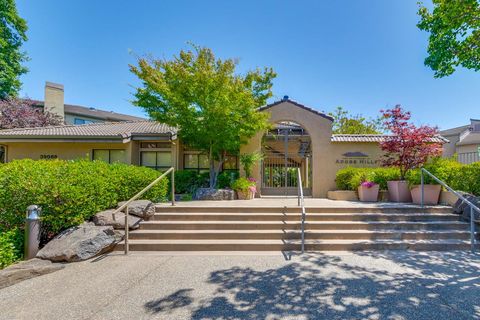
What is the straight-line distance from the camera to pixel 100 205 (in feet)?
18.1

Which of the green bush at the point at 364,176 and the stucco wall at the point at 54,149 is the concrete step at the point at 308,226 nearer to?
the green bush at the point at 364,176

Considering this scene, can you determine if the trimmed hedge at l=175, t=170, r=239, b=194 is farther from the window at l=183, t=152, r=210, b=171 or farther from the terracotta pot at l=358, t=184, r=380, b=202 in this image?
the terracotta pot at l=358, t=184, r=380, b=202

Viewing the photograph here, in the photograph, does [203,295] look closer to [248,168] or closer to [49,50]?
[248,168]

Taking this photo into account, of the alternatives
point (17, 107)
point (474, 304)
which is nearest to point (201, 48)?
point (474, 304)

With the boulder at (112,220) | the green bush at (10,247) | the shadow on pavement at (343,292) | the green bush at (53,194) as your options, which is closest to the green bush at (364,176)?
the shadow on pavement at (343,292)

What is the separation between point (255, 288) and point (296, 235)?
2.30 meters

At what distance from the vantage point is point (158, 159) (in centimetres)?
1195

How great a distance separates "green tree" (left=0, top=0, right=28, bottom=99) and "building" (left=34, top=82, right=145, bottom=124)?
2131 millimetres

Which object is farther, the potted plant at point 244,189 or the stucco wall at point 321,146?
the stucco wall at point 321,146

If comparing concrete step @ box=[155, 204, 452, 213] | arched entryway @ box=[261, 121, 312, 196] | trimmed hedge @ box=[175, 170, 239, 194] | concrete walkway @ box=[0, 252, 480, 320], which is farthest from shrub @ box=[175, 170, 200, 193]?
concrete walkway @ box=[0, 252, 480, 320]

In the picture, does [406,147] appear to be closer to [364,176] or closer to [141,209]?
[364,176]

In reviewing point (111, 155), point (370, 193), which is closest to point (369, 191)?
point (370, 193)

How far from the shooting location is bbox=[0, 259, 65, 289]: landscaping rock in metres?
3.65

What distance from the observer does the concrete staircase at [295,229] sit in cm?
514
